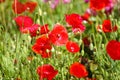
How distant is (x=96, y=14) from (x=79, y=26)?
3.74ft

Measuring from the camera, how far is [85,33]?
3426 mm

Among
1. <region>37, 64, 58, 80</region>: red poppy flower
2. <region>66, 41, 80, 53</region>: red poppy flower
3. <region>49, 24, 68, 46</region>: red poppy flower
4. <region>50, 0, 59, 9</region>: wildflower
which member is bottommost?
<region>50, 0, 59, 9</region>: wildflower

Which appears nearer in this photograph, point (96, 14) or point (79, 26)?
point (79, 26)

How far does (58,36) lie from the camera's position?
251cm

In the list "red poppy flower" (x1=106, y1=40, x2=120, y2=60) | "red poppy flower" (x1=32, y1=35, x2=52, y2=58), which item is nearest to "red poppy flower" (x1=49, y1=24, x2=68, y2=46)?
"red poppy flower" (x1=32, y1=35, x2=52, y2=58)

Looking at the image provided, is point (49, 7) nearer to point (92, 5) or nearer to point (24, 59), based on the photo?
point (92, 5)

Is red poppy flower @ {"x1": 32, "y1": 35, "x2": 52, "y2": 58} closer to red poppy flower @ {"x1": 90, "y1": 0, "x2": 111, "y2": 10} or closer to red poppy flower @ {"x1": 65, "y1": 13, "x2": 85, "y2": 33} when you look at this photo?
red poppy flower @ {"x1": 65, "y1": 13, "x2": 85, "y2": 33}

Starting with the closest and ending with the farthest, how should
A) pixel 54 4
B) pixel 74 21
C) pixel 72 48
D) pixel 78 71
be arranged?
1. pixel 78 71
2. pixel 72 48
3. pixel 74 21
4. pixel 54 4

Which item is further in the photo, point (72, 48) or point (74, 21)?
point (74, 21)

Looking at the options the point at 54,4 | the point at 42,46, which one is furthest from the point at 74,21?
the point at 54,4

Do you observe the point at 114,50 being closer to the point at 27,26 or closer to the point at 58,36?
the point at 58,36

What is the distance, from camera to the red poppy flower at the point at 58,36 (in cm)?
247

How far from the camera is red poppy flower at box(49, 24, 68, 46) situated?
2.47 meters

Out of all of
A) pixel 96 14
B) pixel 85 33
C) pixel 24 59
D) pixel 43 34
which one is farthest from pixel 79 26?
pixel 96 14
